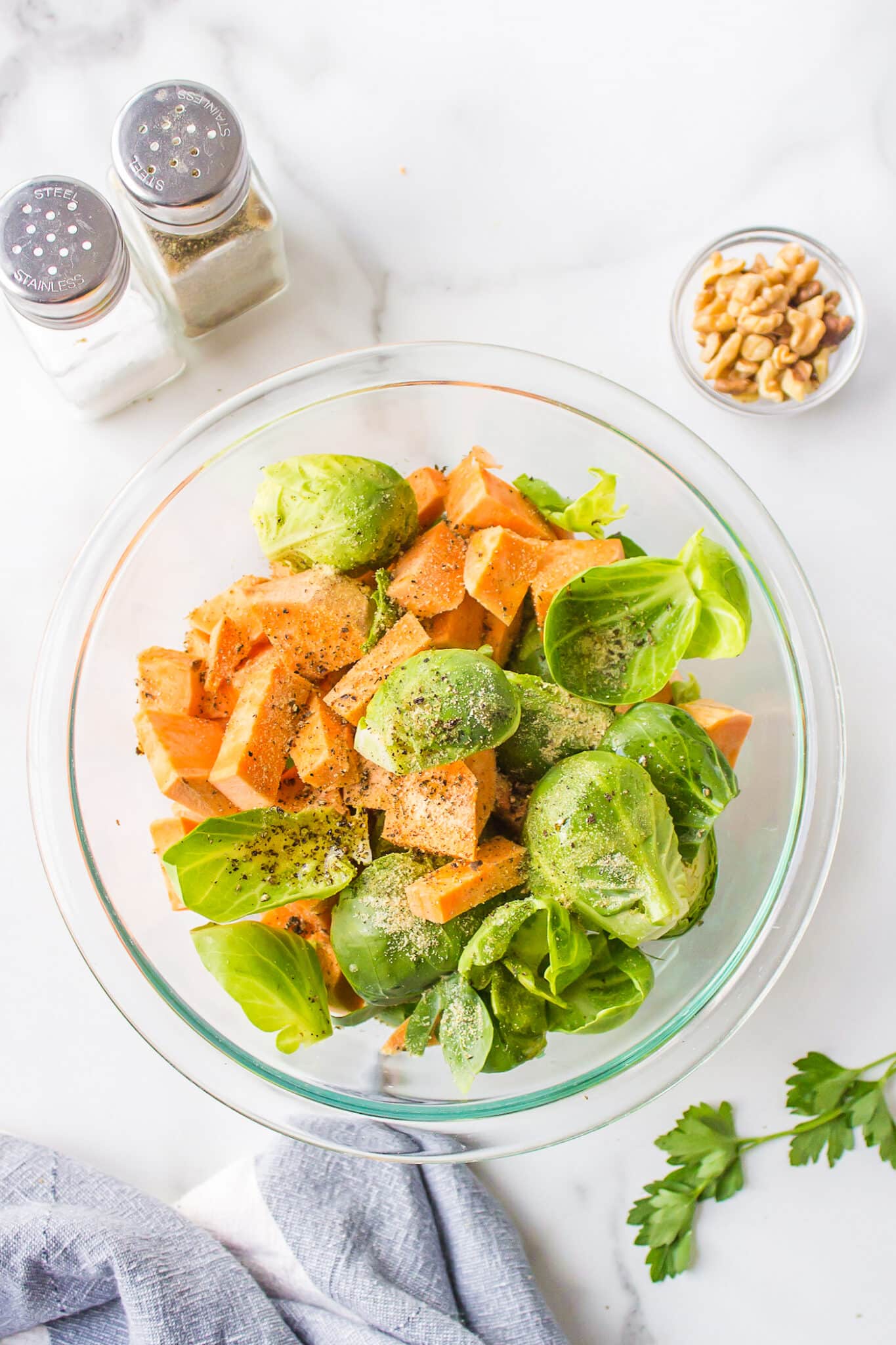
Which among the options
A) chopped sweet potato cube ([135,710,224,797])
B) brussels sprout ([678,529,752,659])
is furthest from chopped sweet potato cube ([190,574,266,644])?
brussels sprout ([678,529,752,659])

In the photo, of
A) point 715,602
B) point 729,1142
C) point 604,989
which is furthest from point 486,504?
point 729,1142

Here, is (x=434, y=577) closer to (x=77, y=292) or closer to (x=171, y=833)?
(x=171, y=833)

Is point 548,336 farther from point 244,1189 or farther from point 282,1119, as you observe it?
point 244,1189

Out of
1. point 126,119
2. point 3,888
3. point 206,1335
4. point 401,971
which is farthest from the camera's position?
point 3,888

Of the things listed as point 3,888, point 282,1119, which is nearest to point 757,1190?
point 282,1119

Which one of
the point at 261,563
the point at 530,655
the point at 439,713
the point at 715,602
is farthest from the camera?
the point at 261,563

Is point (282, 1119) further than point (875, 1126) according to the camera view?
No

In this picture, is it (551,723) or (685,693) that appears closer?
(551,723)

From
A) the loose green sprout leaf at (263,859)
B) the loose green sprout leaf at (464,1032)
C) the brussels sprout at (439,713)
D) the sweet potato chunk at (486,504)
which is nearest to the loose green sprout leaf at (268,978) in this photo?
the loose green sprout leaf at (263,859)
